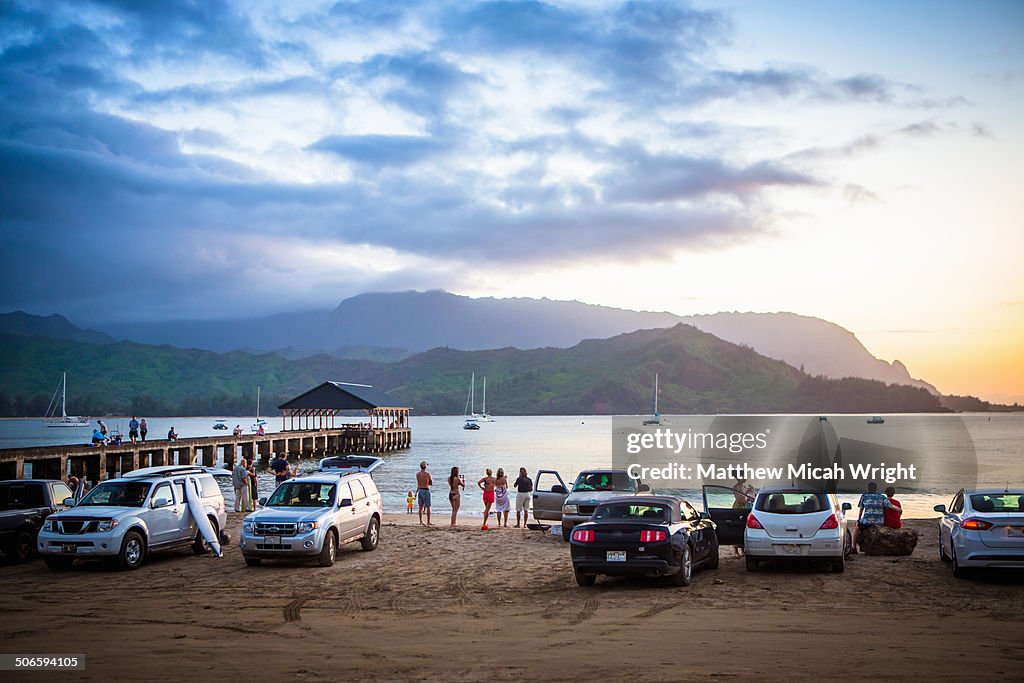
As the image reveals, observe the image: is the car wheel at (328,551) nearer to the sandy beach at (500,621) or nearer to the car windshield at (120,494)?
the sandy beach at (500,621)

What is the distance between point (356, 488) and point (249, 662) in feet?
33.2

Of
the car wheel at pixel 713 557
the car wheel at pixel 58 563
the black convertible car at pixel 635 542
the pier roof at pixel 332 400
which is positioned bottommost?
the car wheel at pixel 58 563

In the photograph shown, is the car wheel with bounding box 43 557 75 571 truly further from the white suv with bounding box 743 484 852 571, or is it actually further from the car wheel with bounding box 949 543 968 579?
the car wheel with bounding box 949 543 968 579

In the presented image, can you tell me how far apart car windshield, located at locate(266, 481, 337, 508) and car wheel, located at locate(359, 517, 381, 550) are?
72.1 inches

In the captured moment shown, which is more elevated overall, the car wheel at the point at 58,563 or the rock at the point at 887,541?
the rock at the point at 887,541

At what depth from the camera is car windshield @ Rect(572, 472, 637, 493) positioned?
23328mm

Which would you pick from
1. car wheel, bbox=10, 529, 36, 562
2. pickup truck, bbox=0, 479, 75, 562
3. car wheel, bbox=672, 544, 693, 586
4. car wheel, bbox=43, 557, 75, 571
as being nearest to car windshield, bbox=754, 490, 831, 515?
car wheel, bbox=672, 544, 693, 586

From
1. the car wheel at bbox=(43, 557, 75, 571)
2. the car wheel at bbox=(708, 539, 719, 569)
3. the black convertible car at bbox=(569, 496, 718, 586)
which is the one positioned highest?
the black convertible car at bbox=(569, 496, 718, 586)

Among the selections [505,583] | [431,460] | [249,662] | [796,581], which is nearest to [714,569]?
[796,581]

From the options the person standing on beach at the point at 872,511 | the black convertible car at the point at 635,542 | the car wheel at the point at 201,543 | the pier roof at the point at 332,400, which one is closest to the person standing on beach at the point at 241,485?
the car wheel at the point at 201,543

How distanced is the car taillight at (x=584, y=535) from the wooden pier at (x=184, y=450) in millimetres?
36697

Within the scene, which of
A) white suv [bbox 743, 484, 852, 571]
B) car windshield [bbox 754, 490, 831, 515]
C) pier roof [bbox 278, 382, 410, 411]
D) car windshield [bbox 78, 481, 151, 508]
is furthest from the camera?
pier roof [bbox 278, 382, 410, 411]

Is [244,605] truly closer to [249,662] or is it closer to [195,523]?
[249,662]

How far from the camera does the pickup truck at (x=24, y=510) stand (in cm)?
1862
